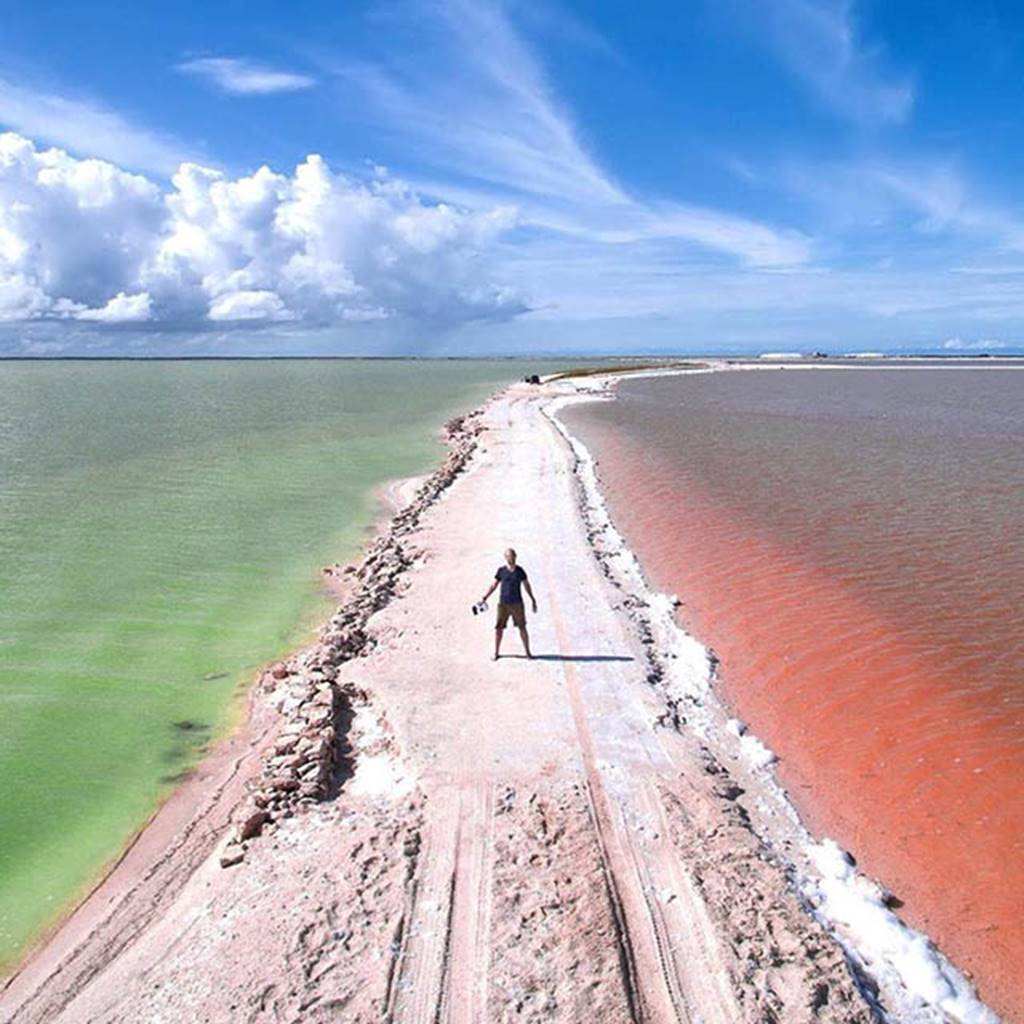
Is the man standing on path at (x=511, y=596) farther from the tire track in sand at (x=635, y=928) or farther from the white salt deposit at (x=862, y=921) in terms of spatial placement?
the tire track in sand at (x=635, y=928)

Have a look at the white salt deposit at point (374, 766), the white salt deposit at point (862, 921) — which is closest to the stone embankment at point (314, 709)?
the white salt deposit at point (374, 766)

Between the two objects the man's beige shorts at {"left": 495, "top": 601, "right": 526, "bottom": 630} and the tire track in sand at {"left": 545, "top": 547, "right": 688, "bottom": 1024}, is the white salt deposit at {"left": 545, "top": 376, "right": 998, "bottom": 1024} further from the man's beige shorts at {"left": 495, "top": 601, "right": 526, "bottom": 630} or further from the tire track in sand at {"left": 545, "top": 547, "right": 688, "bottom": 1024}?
the man's beige shorts at {"left": 495, "top": 601, "right": 526, "bottom": 630}

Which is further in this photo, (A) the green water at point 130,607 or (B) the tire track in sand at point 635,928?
(A) the green water at point 130,607

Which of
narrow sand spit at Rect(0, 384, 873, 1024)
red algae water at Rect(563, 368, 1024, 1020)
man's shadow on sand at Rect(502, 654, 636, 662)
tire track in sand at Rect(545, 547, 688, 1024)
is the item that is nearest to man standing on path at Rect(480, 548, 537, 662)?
man's shadow on sand at Rect(502, 654, 636, 662)

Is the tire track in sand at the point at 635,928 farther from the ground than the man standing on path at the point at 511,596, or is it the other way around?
the man standing on path at the point at 511,596

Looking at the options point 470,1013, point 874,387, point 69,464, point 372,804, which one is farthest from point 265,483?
point 874,387

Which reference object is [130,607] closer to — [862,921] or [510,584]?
[510,584]
